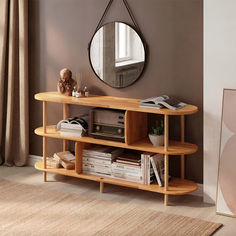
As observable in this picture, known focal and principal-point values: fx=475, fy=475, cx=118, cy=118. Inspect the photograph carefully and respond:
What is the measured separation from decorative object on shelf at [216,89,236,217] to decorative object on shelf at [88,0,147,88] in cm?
81

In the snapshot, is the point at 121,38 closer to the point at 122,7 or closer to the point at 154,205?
the point at 122,7

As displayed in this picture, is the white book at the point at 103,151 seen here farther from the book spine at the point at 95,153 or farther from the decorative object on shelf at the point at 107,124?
the decorative object on shelf at the point at 107,124

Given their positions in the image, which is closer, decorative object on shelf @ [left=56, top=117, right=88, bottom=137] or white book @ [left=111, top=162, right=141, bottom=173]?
white book @ [left=111, top=162, right=141, bottom=173]

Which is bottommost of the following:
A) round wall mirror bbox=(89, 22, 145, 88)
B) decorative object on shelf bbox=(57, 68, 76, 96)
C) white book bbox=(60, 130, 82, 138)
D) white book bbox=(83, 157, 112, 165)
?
white book bbox=(83, 157, 112, 165)

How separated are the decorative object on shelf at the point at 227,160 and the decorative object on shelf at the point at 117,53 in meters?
0.81

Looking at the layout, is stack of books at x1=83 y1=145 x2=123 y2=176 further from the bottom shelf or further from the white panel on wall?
the white panel on wall

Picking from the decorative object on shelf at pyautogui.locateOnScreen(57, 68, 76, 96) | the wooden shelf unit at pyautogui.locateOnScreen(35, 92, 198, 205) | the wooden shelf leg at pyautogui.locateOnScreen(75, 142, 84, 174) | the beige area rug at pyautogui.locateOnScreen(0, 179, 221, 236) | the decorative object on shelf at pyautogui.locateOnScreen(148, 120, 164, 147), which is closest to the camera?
the beige area rug at pyautogui.locateOnScreen(0, 179, 221, 236)

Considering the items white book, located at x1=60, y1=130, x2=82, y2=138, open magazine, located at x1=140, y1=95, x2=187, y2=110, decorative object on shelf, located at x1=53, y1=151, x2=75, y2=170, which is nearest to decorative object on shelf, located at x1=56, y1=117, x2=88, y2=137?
white book, located at x1=60, y1=130, x2=82, y2=138

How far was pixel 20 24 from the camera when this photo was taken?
443cm

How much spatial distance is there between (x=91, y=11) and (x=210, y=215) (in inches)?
77.8

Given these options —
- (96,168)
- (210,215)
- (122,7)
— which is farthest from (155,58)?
(210,215)

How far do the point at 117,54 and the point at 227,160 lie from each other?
1270 millimetres

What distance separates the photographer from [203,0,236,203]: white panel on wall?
346 cm

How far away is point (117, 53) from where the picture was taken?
3992mm
